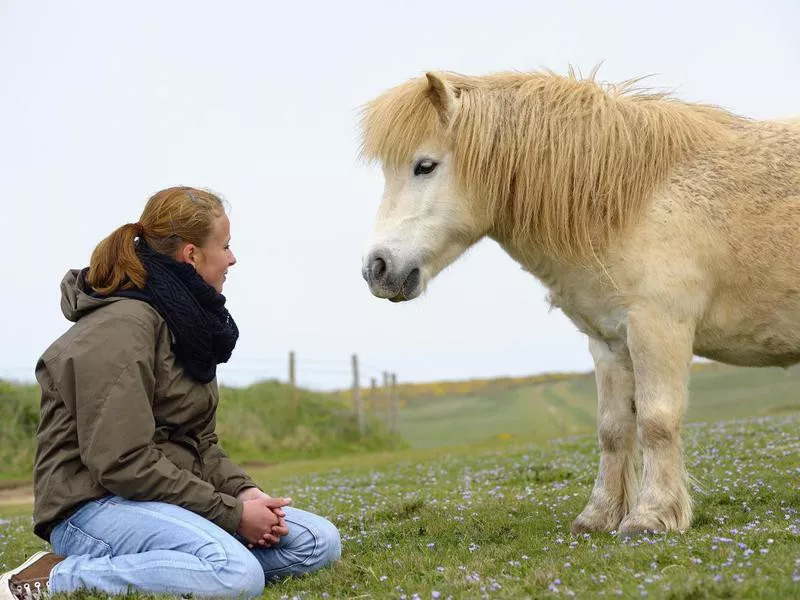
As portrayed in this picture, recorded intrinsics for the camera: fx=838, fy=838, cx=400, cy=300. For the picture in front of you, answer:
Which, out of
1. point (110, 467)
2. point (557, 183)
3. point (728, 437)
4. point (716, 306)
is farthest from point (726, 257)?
point (728, 437)

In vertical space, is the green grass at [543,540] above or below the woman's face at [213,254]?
below

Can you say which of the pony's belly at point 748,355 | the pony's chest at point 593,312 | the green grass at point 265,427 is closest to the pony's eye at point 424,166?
the pony's chest at point 593,312

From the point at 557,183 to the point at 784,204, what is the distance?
1.60 m

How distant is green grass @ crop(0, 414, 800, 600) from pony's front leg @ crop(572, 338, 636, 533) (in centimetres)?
39

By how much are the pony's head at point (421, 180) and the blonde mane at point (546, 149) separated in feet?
0.04

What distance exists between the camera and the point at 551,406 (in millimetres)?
29188

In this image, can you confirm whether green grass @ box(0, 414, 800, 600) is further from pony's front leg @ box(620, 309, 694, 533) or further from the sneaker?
the sneaker

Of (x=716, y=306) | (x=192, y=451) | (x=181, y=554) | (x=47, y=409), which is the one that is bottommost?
(x=181, y=554)

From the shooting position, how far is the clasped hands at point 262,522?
5.00 m

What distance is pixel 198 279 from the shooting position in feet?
16.2

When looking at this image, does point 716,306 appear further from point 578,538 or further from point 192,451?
point 192,451

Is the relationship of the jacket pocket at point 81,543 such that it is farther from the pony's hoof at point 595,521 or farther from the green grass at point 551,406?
the green grass at point 551,406

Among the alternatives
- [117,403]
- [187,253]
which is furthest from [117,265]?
[117,403]

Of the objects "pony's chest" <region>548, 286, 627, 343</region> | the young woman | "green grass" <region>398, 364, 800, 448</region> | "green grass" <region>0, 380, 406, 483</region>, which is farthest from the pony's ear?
"green grass" <region>398, 364, 800, 448</region>
